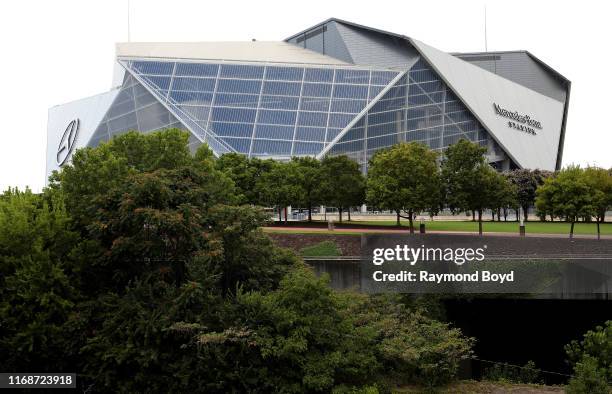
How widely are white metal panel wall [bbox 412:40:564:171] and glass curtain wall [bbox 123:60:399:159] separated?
10222mm

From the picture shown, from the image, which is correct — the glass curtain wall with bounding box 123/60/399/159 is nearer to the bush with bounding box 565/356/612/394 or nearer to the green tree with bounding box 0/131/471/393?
the green tree with bounding box 0/131/471/393

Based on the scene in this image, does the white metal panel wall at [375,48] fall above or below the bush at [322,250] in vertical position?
above

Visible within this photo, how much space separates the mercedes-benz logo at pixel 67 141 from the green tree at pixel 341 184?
46.3 meters

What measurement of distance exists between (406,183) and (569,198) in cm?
1044

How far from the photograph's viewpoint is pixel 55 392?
→ 1972 cm

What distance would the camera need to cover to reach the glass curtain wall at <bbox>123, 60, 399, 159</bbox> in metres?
64.0

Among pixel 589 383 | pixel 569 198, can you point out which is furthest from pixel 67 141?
pixel 589 383

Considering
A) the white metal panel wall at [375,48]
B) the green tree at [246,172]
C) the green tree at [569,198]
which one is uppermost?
the white metal panel wall at [375,48]

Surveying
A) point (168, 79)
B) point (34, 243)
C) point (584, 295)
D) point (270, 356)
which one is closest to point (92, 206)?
point (34, 243)

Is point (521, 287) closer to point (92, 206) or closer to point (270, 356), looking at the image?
point (270, 356)

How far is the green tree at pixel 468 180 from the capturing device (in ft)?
134

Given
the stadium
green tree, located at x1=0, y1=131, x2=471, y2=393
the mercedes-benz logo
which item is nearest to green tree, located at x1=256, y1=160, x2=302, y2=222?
the stadium

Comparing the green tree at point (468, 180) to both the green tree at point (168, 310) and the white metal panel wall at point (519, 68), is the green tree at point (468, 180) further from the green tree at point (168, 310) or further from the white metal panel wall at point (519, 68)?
the white metal panel wall at point (519, 68)

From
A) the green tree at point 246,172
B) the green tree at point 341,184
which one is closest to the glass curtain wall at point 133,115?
the green tree at point 246,172
